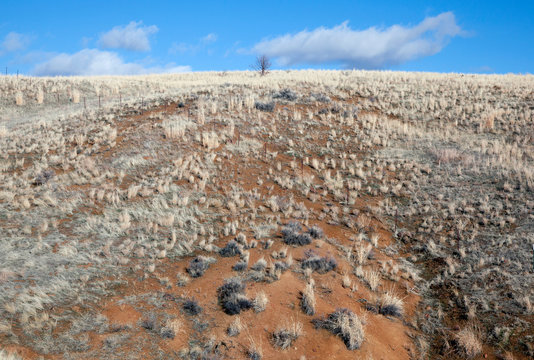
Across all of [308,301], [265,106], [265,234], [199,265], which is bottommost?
[308,301]

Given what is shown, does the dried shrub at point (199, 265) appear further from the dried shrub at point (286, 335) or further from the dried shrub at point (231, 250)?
the dried shrub at point (286, 335)

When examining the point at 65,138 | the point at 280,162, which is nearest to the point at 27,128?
the point at 65,138

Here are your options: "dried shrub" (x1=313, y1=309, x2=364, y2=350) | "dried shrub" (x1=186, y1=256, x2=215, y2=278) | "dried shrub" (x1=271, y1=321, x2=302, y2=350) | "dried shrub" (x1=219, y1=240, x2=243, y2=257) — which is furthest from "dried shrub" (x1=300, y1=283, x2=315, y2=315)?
"dried shrub" (x1=186, y1=256, x2=215, y2=278)

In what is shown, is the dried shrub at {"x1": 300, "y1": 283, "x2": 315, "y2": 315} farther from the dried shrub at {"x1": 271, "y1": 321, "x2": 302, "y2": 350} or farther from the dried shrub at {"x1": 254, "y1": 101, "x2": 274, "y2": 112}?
the dried shrub at {"x1": 254, "y1": 101, "x2": 274, "y2": 112}

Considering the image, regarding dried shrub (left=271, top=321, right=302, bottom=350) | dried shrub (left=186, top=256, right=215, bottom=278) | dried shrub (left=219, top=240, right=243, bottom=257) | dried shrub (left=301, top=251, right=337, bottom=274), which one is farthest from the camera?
dried shrub (left=219, top=240, right=243, bottom=257)

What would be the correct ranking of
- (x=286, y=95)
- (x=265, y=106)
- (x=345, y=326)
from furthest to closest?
1. (x=286, y=95)
2. (x=265, y=106)
3. (x=345, y=326)

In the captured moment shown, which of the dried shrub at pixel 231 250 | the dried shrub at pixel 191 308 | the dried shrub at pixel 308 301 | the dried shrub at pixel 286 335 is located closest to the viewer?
the dried shrub at pixel 286 335

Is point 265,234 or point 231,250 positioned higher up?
point 265,234

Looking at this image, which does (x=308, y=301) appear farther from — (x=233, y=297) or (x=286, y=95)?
(x=286, y=95)

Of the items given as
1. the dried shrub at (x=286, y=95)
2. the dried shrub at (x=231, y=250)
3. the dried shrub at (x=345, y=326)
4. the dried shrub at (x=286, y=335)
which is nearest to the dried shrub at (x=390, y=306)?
the dried shrub at (x=345, y=326)

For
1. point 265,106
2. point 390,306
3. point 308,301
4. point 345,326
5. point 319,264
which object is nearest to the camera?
point 345,326

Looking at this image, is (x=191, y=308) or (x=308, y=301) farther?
(x=308, y=301)

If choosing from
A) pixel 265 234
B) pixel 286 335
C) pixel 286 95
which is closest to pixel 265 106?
pixel 286 95

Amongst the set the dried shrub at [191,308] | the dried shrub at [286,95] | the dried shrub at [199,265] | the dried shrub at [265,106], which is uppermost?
the dried shrub at [286,95]
